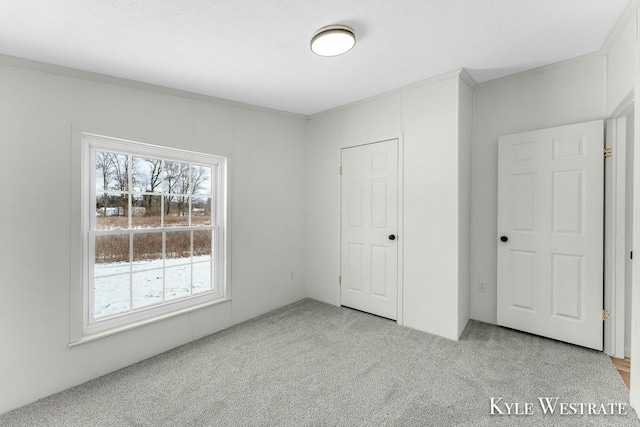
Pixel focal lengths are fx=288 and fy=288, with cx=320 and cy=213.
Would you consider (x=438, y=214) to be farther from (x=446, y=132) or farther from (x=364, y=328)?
(x=364, y=328)

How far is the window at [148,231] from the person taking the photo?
2414 mm

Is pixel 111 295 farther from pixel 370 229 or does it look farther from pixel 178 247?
pixel 370 229

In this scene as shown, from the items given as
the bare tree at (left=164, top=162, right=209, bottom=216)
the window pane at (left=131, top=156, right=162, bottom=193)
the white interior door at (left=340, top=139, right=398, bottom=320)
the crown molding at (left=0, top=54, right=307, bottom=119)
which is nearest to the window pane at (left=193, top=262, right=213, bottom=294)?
the bare tree at (left=164, top=162, right=209, bottom=216)

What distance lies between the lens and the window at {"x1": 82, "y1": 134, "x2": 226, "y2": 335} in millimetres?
2414

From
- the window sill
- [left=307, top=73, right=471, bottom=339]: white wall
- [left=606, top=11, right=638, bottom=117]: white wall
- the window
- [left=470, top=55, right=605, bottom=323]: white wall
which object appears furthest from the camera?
[left=307, top=73, right=471, bottom=339]: white wall

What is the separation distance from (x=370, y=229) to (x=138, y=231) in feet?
7.81

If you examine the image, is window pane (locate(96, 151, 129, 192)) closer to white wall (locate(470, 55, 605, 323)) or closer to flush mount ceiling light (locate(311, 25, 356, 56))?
flush mount ceiling light (locate(311, 25, 356, 56))

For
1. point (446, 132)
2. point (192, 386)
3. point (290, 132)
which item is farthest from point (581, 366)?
point (290, 132)

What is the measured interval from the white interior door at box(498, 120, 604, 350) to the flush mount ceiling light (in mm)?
1877

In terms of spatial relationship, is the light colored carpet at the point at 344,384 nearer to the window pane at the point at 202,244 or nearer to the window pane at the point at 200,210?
the window pane at the point at 202,244

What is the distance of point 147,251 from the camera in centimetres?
268

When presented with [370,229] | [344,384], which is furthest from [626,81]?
[344,384]

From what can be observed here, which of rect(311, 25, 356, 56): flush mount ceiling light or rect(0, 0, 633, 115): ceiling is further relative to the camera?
rect(311, 25, 356, 56): flush mount ceiling light

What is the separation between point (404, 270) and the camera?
10.2ft
